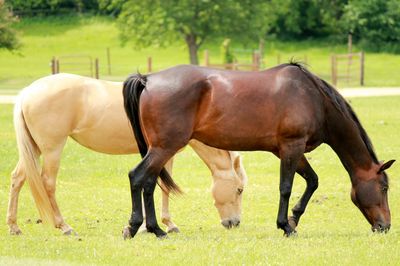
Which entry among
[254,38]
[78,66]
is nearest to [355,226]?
[254,38]

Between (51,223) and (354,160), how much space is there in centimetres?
343

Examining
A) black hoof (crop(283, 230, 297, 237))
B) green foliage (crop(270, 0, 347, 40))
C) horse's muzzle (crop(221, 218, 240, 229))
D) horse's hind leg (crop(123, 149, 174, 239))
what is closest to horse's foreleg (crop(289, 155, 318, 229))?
black hoof (crop(283, 230, 297, 237))

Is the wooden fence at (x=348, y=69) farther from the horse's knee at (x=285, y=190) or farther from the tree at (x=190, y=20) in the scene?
the horse's knee at (x=285, y=190)

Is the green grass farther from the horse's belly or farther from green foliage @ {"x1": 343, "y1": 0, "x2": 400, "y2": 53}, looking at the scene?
the horse's belly

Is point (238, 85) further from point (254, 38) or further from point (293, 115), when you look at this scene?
point (254, 38)

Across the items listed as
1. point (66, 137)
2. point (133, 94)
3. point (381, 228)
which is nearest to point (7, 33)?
point (66, 137)

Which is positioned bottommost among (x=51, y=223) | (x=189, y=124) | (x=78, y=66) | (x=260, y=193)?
(x=78, y=66)

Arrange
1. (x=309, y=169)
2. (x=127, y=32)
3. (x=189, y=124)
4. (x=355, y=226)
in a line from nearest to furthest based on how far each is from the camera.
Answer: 1. (x=189, y=124)
2. (x=309, y=169)
3. (x=355, y=226)
4. (x=127, y=32)

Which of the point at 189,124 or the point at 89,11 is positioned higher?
the point at 189,124

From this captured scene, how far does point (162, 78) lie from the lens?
30.3 feet

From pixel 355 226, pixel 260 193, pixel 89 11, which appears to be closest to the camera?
pixel 355 226

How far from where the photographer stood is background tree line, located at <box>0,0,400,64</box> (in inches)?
1983

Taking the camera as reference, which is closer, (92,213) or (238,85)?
(238,85)

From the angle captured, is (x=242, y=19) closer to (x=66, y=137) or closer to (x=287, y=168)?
(x=66, y=137)
